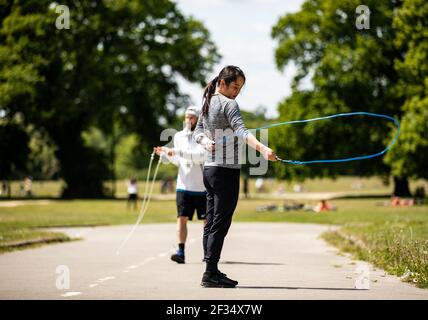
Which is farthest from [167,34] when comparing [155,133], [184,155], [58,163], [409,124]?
[184,155]

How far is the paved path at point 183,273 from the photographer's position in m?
8.14

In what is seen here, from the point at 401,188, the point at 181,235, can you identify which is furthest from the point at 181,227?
the point at 401,188

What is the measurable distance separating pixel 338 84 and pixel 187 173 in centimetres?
3816

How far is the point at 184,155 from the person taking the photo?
11.7 meters

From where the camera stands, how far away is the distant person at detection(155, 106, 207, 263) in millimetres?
11648

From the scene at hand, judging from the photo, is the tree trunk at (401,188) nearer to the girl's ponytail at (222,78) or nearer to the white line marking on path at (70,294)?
the girl's ponytail at (222,78)

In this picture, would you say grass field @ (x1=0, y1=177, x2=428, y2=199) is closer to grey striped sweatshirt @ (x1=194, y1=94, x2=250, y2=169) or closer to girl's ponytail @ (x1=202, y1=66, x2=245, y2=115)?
girl's ponytail @ (x1=202, y1=66, x2=245, y2=115)

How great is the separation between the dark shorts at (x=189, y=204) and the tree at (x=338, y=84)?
3472cm

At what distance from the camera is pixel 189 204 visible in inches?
468

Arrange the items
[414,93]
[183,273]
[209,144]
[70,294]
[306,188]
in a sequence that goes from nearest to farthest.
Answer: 1. [70,294]
2. [209,144]
3. [183,273]
4. [414,93]
5. [306,188]

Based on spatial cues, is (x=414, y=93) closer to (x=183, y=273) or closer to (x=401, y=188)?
(x=401, y=188)

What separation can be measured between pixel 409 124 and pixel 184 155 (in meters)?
30.0

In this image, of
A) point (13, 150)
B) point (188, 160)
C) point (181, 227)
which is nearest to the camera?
point (188, 160)
